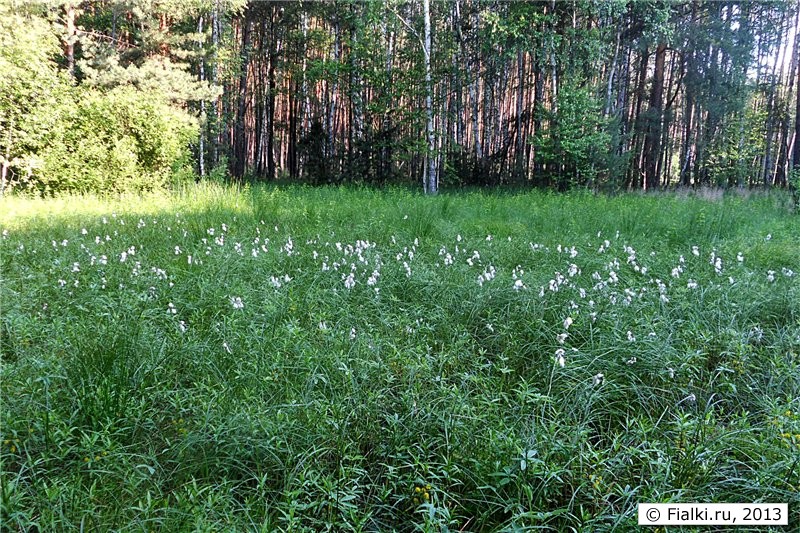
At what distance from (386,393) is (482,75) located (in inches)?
757

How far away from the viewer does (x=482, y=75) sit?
19.3 meters

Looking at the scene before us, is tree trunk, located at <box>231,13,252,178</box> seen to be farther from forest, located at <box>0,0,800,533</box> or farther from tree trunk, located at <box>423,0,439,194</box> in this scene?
forest, located at <box>0,0,800,533</box>

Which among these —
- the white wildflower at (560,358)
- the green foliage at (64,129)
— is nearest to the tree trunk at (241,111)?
the green foliage at (64,129)

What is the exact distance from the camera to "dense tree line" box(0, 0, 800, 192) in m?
15.9

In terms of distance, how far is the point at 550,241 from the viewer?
578 cm

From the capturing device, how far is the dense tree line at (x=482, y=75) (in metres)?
15.9

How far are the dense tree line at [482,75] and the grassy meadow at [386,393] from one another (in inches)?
480

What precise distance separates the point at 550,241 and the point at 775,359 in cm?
335

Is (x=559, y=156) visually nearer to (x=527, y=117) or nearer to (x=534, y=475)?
(x=527, y=117)

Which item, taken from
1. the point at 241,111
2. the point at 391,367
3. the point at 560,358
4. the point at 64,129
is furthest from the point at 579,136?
the point at 241,111

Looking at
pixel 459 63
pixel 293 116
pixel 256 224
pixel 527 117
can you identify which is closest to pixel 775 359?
pixel 256 224

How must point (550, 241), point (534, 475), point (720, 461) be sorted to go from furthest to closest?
point (550, 241) → point (720, 461) → point (534, 475)

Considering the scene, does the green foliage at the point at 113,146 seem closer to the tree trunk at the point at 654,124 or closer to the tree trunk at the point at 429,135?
the tree trunk at the point at 429,135

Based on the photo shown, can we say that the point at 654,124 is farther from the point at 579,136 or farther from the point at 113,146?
the point at 113,146
